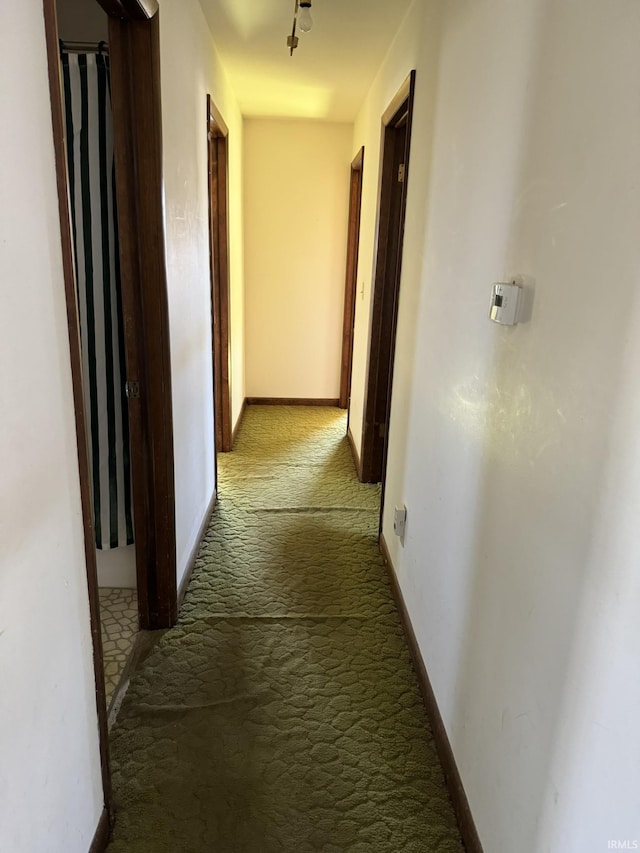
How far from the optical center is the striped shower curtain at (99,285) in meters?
1.90

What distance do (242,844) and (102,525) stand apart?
4.09ft

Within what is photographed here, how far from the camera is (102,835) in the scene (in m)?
1.34

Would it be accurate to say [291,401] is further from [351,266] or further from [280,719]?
[280,719]

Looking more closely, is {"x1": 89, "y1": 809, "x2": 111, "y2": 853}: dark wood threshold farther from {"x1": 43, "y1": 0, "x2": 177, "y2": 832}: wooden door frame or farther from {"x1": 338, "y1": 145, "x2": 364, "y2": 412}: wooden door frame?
{"x1": 338, "y1": 145, "x2": 364, "y2": 412}: wooden door frame

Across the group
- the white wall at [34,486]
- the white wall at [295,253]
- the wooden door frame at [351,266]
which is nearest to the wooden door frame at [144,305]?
the white wall at [34,486]

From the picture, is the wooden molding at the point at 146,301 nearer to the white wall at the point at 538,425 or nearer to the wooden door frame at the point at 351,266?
the white wall at the point at 538,425

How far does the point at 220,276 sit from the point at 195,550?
1821 millimetres

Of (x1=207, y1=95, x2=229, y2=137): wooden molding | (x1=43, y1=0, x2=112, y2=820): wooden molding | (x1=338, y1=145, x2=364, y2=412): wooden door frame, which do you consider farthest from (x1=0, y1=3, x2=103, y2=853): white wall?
(x1=338, y1=145, x2=364, y2=412): wooden door frame

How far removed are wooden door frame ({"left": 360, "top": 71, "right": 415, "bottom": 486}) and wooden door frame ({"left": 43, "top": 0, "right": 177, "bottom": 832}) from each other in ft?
3.61

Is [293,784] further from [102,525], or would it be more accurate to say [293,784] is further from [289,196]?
[289,196]

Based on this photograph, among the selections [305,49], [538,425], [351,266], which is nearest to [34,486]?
[538,425]

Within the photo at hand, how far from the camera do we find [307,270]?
16.2 feet

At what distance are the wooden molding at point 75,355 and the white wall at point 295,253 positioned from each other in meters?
3.97

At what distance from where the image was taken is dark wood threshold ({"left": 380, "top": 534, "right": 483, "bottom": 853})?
1.37m
